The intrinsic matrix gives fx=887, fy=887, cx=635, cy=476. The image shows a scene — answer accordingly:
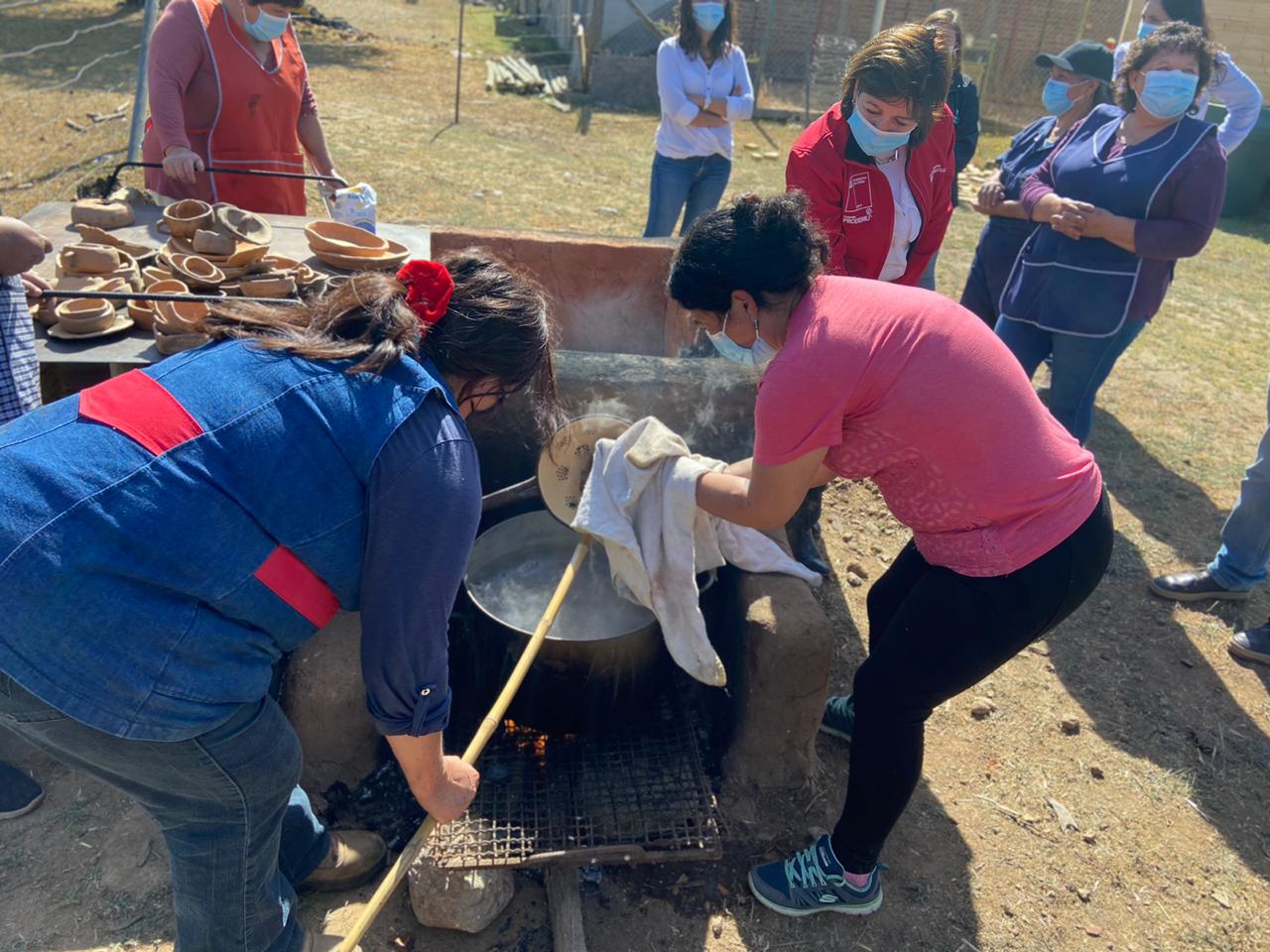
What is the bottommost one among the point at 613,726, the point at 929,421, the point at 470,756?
the point at 613,726

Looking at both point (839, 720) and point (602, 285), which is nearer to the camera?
point (839, 720)

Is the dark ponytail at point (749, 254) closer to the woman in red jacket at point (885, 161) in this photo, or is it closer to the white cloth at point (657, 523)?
the white cloth at point (657, 523)

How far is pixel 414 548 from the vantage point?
4.83 feet

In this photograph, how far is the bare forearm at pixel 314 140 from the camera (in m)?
4.49

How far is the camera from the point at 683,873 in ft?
8.43

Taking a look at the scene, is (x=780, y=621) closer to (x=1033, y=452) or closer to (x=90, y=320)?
(x=1033, y=452)

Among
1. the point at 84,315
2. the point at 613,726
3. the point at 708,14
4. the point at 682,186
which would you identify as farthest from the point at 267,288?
the point at 708,14

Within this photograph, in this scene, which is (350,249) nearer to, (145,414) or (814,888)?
(145,414)

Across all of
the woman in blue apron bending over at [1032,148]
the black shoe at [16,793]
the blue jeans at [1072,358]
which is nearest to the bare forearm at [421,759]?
the black shoe at [16,793]

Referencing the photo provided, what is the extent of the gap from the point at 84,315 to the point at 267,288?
614 millimetres

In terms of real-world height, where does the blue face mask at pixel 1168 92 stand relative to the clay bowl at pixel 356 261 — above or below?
above

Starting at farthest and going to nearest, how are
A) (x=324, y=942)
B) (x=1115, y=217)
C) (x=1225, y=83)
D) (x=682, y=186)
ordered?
(x=682, y=186)
(x=1225, y=83)
(x=1115, y=217)
(x=324, y=942)

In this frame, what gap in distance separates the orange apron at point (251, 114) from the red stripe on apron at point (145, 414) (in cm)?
305

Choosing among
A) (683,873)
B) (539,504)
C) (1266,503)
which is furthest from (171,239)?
(1266,503)
